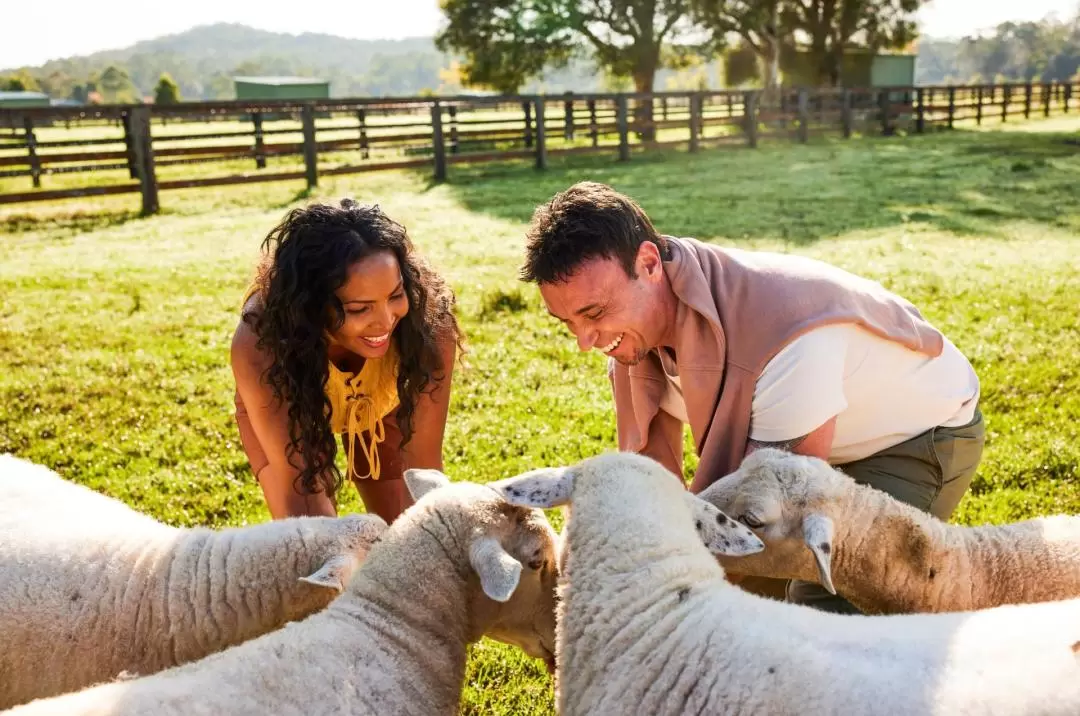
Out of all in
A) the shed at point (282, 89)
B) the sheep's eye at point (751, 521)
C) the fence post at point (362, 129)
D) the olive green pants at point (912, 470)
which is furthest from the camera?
the shed at point (282, 89)

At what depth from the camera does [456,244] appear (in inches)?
439

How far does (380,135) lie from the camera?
68.7 feet

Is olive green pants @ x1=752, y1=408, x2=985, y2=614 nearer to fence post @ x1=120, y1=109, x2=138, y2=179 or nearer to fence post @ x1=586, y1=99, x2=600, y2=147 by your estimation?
fence post @ x1=120, y1=109, x2=138, y2=179

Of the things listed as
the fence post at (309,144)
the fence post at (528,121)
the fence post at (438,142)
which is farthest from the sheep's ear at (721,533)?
the fence post at (528,121)

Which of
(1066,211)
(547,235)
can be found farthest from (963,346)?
(1066,211)

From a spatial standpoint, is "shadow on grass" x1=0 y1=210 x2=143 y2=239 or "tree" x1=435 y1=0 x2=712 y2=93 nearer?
"shadow on grass" x1=0 y1=210 x2=143 y2=239

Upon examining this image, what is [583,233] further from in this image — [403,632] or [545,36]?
[545,36]

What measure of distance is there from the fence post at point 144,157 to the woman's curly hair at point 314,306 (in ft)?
38.8

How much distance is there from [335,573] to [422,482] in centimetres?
46

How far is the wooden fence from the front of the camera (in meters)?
15.3

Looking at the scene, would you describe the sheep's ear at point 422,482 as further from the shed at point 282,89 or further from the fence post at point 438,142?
the shed at point 282,89

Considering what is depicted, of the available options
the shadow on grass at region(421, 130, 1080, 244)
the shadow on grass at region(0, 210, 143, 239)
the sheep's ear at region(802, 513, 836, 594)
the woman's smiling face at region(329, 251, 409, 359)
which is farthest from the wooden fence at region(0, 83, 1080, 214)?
the sheep's ear at region(802, 513, 836, 594)

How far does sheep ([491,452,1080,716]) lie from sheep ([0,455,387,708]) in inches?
30.4

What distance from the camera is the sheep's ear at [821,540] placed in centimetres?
264
